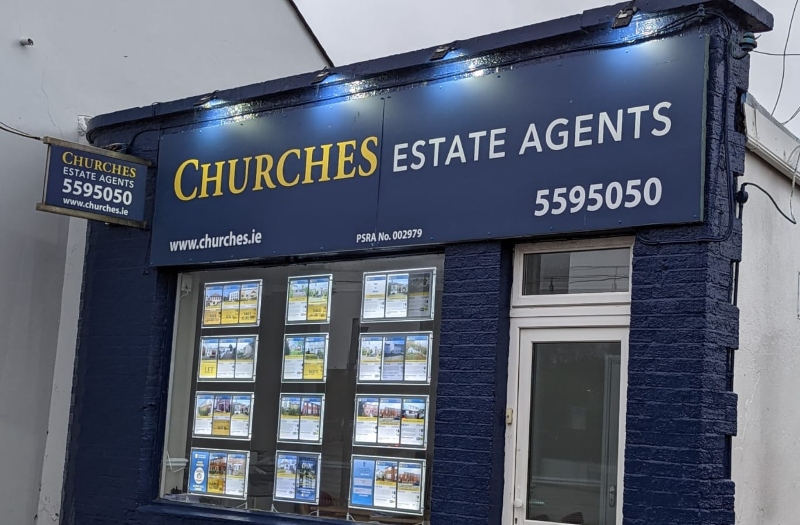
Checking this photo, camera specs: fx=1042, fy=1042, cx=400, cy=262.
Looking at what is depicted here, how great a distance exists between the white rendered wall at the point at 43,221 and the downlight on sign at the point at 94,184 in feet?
3.49

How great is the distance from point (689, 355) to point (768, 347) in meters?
1.04

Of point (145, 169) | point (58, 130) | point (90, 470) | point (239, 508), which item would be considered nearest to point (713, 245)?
point (239, 508)

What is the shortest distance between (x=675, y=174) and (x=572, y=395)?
1535mm

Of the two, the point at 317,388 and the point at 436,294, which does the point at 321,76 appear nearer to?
the point at 436,294

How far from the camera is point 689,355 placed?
591cm

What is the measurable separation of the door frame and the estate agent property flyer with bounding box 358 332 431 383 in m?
0.72

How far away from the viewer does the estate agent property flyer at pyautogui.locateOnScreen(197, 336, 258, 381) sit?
27.5ft

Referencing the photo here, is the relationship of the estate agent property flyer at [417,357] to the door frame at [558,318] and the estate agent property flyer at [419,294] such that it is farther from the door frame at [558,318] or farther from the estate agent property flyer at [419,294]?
the door frame at [558,318]

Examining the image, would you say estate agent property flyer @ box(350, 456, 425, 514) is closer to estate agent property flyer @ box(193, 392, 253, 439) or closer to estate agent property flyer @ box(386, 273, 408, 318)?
estate agent property flyer @ box(386, 273, 408, 318)

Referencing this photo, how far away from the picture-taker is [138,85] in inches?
419

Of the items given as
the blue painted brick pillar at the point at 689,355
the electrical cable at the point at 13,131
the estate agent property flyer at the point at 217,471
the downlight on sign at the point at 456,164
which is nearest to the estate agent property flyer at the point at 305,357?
the downlight on sign at the point at 456,164

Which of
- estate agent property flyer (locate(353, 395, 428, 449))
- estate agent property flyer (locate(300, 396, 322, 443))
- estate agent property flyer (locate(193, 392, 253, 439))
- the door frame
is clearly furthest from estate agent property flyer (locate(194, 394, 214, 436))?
the door frame

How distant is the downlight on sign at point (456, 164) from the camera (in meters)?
6.15

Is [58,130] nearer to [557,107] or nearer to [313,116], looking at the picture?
[313,116]
